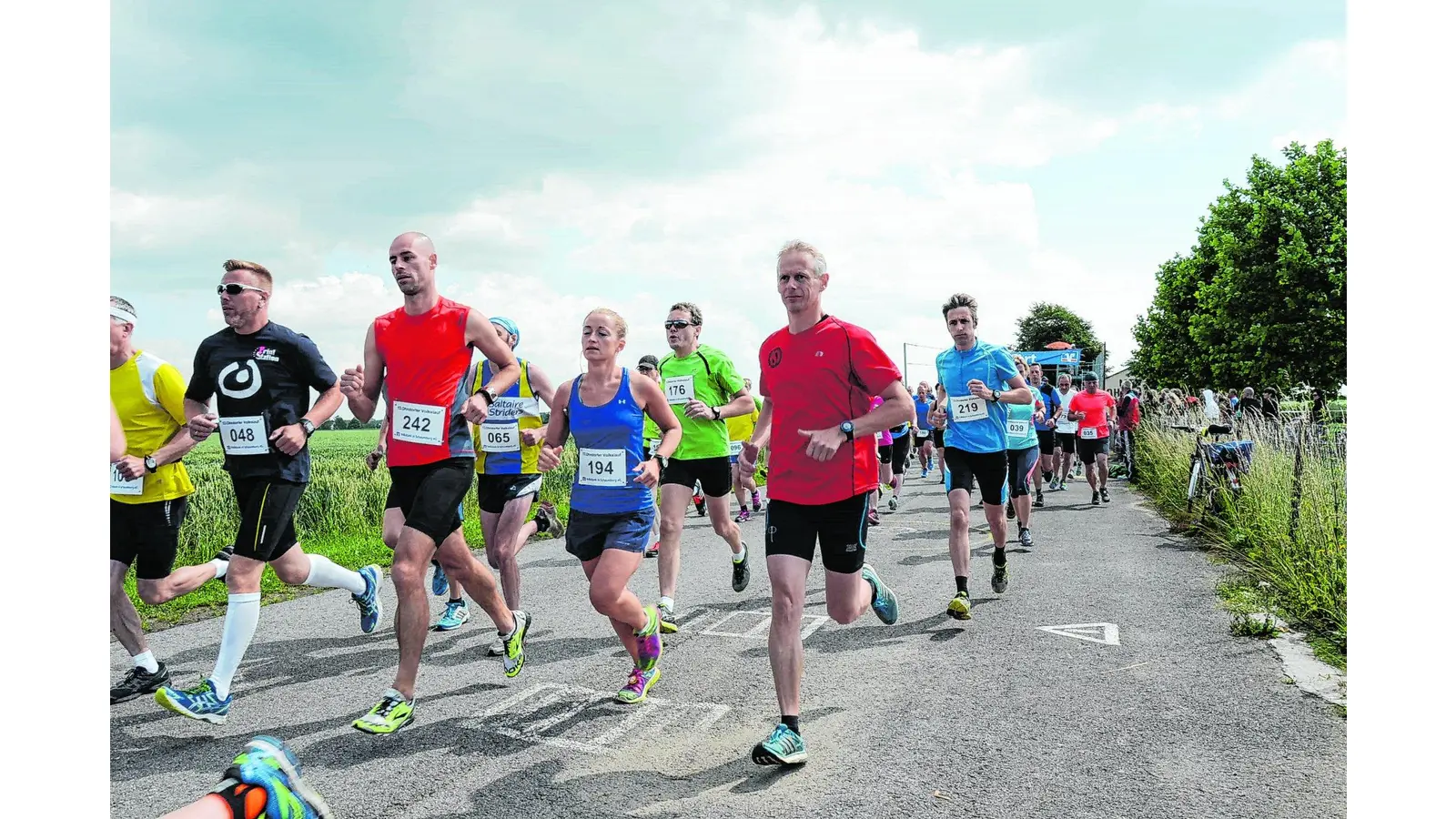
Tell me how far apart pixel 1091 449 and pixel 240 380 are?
509 inches

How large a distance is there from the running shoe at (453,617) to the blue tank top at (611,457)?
2.17 m

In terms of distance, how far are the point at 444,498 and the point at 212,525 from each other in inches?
319

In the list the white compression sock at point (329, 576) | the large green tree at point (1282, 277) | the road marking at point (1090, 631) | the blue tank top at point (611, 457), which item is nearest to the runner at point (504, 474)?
the white compression sock at point (329, 576)

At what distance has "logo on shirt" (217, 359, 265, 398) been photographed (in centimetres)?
483

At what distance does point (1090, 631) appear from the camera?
611 cm

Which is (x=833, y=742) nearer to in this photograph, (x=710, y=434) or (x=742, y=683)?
(x=742, y=683)

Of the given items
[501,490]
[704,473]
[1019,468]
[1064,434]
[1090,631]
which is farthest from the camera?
[1064,434]

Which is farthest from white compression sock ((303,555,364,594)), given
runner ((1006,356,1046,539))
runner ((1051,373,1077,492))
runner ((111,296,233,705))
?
runner ((1051,373,1077,492))

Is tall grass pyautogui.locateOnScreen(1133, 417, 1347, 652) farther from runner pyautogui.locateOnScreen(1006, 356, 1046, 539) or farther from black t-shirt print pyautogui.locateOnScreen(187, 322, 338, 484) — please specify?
black t-shirt print pyautogui.locateOnScreen(187, 322, 338, 484)

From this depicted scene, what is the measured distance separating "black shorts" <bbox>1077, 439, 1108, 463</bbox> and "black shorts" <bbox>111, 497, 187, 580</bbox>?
12979 mm

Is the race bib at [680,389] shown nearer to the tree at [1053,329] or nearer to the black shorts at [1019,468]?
the black shorts at [1019,468]

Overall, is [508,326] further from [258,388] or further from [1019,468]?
[1019,468]

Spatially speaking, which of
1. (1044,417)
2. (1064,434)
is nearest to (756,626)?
(1044,417)

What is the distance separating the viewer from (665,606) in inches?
Result: 247
